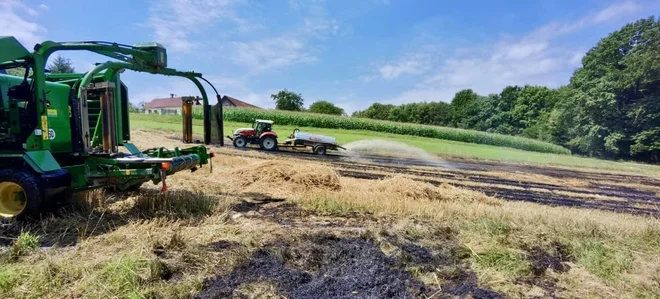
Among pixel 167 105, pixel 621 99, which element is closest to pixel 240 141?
pixel 621 99

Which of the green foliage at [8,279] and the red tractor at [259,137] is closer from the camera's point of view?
the green foliage at [8,279]

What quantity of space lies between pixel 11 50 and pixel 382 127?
37993 mm

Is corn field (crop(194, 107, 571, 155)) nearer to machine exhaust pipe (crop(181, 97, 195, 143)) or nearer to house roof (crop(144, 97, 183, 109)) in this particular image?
machine exhaust pipe (crop(181, 97, 195, 143))

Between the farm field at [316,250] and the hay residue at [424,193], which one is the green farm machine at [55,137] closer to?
the farm field at [316,250]

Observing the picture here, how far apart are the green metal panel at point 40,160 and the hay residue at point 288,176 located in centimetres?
423

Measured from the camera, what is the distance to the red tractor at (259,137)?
20.2 metres

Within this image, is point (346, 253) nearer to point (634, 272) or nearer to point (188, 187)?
point (634, 272)

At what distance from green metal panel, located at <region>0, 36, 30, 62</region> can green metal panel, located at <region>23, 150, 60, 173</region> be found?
1.35m

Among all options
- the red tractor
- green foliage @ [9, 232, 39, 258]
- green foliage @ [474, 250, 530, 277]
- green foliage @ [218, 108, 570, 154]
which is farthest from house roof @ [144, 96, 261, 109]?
green foliage @ [474, 250, 530, 277]

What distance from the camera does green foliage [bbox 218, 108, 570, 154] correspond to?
132 feet

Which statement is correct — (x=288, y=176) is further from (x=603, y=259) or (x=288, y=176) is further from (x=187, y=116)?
(x=603, y=259)

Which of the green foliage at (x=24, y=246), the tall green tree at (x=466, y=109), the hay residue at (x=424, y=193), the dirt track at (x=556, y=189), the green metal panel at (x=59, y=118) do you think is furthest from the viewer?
the tall green tree at (x=466, y=109)

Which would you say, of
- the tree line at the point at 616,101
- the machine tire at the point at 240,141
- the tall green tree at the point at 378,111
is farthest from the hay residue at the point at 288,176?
the tall green tree at the point at 378,111

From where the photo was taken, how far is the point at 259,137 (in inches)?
803
